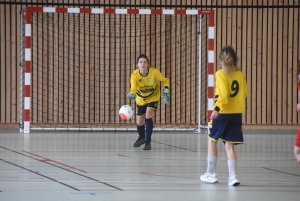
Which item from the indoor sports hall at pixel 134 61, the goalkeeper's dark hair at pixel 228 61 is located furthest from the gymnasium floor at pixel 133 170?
the indoor sports hall at pixel 134 61

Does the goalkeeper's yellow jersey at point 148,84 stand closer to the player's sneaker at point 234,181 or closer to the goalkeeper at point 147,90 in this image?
the goalkeeper at point 147,90

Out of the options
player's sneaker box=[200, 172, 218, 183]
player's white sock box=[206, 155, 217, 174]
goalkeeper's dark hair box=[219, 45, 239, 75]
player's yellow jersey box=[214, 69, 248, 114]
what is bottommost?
player's sneaker box=[200, 172, 218, 183]

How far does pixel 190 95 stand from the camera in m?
17.3

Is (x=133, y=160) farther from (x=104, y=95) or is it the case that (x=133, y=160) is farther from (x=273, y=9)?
(x=273, y=9)

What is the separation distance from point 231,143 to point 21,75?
923 centimetres

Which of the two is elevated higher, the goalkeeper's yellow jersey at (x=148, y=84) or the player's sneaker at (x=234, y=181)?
the goalkeeper's yellow jersey at (x=148, y=84)

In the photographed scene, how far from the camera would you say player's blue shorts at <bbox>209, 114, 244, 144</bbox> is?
22.7 ft

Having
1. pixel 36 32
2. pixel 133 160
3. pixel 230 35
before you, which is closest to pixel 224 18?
pixel 230 35

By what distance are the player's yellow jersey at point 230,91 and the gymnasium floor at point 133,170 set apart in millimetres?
832

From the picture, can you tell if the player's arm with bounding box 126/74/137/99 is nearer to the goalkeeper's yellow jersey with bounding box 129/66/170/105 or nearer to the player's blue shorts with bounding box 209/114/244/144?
the goalkeeper's yellow jersey with bounding box 129/66/170/105

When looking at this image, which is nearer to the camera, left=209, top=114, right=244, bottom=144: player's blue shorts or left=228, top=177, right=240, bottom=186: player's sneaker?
left=228, top=177, right=240, bottom=186: player's sneaker

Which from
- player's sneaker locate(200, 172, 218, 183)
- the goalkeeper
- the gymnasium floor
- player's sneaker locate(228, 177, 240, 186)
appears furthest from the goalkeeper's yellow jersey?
player's sneaker locate(228, 177, 240, 186)

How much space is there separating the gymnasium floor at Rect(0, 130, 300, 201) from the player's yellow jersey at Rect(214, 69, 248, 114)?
2.73 feet

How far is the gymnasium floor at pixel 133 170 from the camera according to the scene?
6.21 meters
